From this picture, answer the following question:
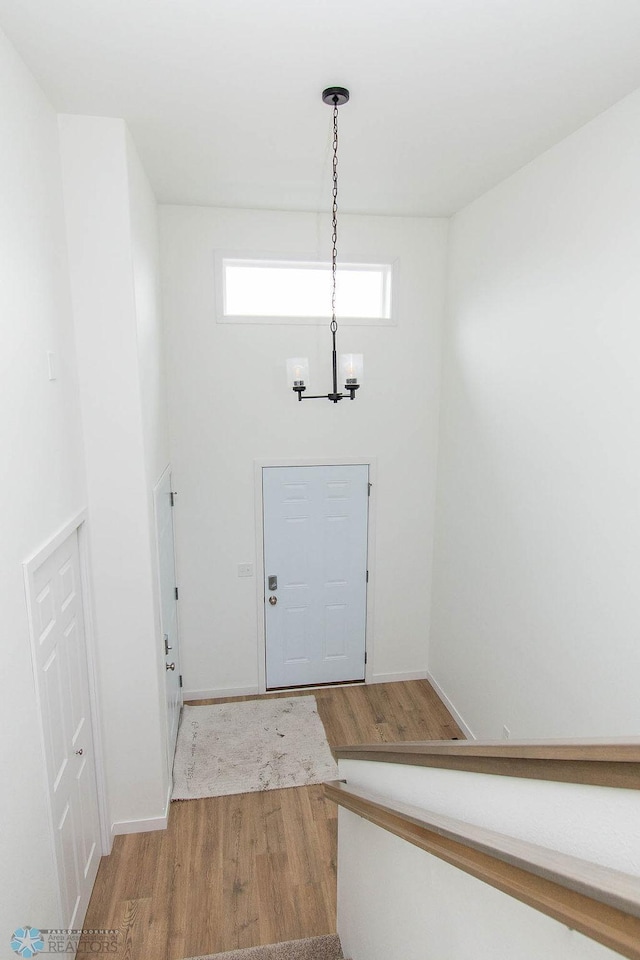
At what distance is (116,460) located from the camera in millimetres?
3094

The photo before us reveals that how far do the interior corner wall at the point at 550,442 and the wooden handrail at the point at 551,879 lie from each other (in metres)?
1.94

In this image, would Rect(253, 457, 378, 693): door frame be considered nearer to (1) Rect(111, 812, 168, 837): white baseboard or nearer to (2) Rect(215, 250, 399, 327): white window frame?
(2) Rect(215, 250, 399, 327): white window frame

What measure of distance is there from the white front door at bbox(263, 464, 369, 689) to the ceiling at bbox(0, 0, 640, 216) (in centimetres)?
243

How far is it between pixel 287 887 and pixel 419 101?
4272 mm

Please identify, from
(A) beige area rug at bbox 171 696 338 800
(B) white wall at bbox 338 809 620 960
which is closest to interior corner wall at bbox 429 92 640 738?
(A) beige area rug at bbox 171 696 338 800

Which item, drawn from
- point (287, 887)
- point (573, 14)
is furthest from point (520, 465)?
point (287, 887)

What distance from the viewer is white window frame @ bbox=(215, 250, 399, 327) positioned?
4.32 metres

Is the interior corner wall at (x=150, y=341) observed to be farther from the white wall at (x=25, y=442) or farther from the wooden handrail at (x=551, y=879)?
the wooden handrail at (x=551, y=879)

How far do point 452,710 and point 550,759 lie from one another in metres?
4.13

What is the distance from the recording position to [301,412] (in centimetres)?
464

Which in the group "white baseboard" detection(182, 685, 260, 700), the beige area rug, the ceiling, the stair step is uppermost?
the ceiling

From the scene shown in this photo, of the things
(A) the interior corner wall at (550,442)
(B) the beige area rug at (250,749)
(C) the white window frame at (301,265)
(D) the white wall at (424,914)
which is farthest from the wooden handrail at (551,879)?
(C) the white window frame at (301,265)

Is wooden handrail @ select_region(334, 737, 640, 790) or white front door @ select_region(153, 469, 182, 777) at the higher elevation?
wooden handrail @ select_region(334, 737, 640, 790)

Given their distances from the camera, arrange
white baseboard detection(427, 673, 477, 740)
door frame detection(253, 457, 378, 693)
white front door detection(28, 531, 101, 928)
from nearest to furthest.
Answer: white front door detection(28, 531, 101, 928)
white baseboard detection(427, 673, 477, 740)
door frame detection(253, 457, 378, 693)
